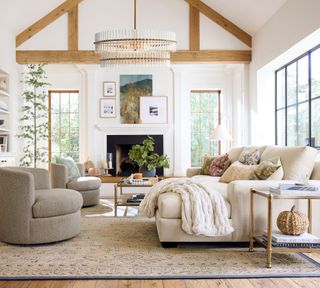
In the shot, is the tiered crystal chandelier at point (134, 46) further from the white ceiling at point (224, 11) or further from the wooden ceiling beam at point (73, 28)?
the wooden ceiling beam at point (73, 28)

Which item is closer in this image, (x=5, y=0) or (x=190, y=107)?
(x=5, y=0)

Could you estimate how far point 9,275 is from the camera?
9.98 feet

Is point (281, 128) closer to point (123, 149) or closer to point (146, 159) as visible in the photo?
point (146, 159)

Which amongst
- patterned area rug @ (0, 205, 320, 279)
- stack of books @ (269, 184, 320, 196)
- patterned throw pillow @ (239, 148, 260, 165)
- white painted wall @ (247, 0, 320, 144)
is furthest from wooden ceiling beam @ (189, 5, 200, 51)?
stack of books @ (269, 184, 320, 196)

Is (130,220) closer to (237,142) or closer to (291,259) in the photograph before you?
(291,259)

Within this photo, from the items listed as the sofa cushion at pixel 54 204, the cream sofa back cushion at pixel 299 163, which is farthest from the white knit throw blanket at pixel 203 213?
the sofa cushion at pixel 54 204

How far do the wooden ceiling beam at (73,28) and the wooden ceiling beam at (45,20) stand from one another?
7 centimetres

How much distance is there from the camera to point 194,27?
25.0ft

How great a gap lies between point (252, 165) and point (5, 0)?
14.3 feet

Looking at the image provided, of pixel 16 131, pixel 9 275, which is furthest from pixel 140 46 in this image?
pixel 16 131

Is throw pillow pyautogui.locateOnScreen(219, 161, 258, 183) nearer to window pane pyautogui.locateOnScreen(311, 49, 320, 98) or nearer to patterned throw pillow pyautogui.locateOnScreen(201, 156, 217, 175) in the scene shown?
patterned throw pillow pyautogui.locateOnScreen(201, 156, 217, 175)

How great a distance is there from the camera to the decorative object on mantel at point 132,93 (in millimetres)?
8859

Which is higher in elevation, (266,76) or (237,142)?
(266,76)

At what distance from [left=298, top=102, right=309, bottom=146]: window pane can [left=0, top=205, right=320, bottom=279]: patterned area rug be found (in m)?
2.62
